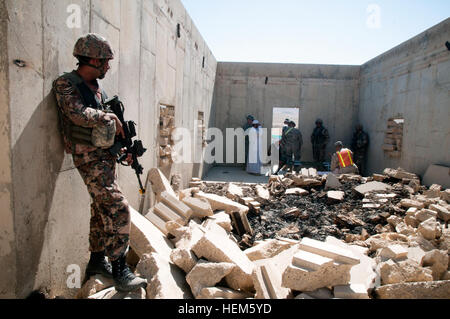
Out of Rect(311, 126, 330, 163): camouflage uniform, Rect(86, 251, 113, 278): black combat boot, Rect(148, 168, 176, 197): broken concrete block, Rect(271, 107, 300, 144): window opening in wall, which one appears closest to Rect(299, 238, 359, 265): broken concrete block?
Rect(86, 251, 113, 278): black combat boot

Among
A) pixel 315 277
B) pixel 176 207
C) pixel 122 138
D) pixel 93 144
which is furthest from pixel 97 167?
pixel 315 277

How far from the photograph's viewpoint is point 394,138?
8125 mm

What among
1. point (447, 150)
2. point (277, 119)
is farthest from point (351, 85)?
point (277, 119)

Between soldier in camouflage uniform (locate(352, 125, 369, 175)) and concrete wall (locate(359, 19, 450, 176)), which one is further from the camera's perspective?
soldier in camouflage uniform (locate(352, 125, 369, 175))

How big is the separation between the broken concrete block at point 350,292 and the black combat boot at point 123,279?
4.35ft

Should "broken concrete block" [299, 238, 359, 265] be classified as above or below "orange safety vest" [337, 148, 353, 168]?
below

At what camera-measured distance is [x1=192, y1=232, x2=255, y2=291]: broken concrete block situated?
2299 mm

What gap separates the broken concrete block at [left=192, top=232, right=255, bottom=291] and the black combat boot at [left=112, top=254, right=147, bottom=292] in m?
0.51

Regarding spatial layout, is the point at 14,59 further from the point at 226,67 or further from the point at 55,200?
the point at 226,67

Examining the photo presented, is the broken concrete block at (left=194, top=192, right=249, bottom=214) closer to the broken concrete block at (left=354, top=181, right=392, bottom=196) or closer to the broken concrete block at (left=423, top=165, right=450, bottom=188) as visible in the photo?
the broken concrete block at (left=354, top=181, right=392, bottom=196)

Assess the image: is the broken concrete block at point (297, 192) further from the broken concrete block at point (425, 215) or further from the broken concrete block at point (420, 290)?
the broken concrete block at point (420, 290)

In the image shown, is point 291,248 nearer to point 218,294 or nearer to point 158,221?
point 218,294

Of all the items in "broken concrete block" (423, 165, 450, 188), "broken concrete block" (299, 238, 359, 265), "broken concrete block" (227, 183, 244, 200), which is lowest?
"broken concrete block" (227, 183, 244, 200)

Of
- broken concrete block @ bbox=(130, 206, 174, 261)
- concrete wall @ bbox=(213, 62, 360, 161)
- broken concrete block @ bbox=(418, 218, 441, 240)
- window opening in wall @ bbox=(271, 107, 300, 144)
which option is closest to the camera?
broken concrete block @ bbox=(130, 206, 174, 261)
